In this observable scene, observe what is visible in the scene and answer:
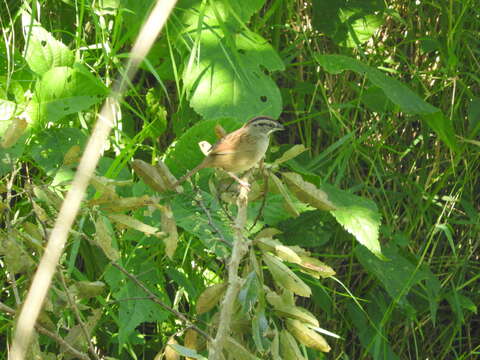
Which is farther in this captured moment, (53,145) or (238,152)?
(53,145)

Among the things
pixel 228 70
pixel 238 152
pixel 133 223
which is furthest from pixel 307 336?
pixel 228 70

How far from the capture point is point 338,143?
10.2 ft

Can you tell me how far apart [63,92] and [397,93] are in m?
1.33

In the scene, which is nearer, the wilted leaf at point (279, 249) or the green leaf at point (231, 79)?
the wilted leaf at point (279, 249)

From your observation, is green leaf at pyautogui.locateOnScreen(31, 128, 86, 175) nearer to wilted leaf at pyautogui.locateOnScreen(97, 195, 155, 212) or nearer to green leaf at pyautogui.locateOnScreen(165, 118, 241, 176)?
green leaf at pyautogui.locateOnScreen(165, 118, 241, 176)

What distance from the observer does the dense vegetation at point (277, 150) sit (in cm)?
262

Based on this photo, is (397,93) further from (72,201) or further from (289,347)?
(72,201)

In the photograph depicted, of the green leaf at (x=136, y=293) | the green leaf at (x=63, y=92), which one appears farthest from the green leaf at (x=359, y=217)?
the green leaf at (x=63, y=92)

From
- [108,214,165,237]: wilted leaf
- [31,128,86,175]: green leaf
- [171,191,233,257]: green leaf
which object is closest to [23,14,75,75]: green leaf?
[31,128,86,175]: green leaf

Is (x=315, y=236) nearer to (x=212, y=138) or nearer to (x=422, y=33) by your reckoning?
(x=212, y=138)

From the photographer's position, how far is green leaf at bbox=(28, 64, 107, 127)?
8.61 feet

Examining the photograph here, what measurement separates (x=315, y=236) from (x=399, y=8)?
1.33 metres

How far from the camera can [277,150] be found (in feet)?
8.39

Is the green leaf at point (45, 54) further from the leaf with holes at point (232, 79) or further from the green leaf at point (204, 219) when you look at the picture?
the green leaf at point (204, 219)
